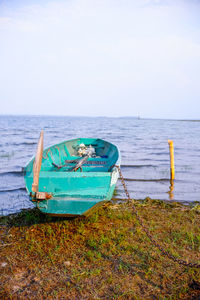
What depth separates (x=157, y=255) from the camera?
435 cm

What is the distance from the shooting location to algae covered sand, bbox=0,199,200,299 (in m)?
3.47

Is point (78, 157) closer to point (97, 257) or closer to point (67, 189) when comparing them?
point (67, 189)

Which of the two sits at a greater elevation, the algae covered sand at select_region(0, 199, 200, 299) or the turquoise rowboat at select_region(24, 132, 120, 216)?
the turquoise rowboat at select_region(24, 132, 120, 216)

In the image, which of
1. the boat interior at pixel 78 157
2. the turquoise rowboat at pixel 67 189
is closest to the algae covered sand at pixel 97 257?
the turquoise rowboat at pixel 67 189

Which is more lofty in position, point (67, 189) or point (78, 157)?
point (67, 189)

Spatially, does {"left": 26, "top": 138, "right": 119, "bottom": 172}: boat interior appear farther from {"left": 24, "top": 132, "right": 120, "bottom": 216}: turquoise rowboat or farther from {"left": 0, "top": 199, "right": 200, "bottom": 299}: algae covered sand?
{"left": 0, "top": 199, "right": 200, "bottom": 299}: algae covered sand

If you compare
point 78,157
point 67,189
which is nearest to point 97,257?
point 67,189

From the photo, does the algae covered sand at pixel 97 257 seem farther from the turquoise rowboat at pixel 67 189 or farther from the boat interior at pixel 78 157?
the boat interior at pixel 78 157

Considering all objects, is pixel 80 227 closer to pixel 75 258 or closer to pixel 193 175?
pixel 75 258

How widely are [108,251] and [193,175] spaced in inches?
356

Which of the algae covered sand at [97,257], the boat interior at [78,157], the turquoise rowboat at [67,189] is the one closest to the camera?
the algae covered sand at [97,257]

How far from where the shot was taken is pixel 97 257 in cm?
430

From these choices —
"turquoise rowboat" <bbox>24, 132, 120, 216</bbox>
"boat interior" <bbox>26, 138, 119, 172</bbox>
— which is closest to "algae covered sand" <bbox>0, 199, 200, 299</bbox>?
"turquoise rowboat" <bbox>24, 132, 120, 216</bbox>

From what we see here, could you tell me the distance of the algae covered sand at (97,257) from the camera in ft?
11.4
